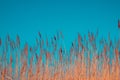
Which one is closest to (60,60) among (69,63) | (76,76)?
(69,63)

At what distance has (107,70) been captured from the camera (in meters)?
3.37

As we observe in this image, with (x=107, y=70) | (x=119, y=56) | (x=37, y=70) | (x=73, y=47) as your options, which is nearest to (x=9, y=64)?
(x=37, y=70)

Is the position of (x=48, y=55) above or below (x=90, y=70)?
Result: above

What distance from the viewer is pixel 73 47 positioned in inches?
A: 139

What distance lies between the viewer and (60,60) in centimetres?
341

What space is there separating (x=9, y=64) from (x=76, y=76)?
1.14 metres

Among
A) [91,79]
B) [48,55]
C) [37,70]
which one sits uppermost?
[48,55]

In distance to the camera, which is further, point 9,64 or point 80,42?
point 80,42

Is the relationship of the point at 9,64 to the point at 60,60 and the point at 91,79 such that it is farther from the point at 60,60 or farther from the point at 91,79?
the point at 91,79

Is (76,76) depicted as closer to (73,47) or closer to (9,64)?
(73,47)

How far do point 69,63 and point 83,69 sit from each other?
259 millimetres

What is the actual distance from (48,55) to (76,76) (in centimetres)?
60

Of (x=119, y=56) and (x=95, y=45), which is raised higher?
(x=95, y=45)

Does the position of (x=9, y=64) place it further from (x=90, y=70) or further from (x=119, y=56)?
(x=119, y=56)
